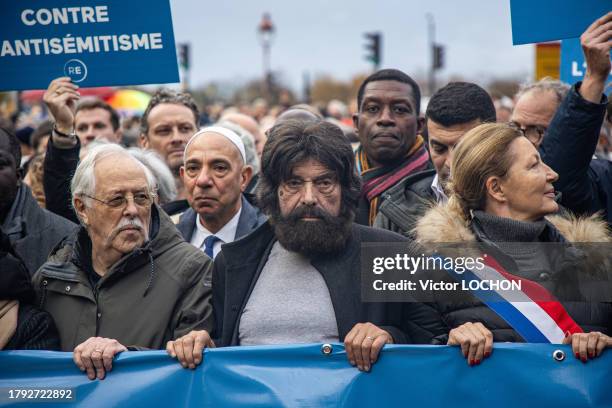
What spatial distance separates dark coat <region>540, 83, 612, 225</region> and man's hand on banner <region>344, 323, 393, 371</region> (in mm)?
1288

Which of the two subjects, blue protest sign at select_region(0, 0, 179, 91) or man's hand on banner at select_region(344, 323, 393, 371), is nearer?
man's hand on banner at select_region(344, 323, 393, 371)

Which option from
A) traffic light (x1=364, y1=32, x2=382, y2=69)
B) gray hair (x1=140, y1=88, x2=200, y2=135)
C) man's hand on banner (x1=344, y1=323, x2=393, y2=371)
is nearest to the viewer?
man's hand on banner (x1=344, y1=323, x2=393, y2=371)

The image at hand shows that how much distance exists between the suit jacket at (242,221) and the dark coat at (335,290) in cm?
127

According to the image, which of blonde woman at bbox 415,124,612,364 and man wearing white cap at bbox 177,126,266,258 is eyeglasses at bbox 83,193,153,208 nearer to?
man wearing white cap at bbox 177,126,266,258

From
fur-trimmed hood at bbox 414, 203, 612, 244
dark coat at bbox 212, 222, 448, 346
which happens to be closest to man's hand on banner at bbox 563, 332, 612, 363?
fur-trimmed hood at bbox 414, 203, 612, 244

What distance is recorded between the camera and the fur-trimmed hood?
406cm

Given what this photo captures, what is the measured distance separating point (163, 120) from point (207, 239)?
2040mm

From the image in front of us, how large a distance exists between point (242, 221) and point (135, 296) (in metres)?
1.47

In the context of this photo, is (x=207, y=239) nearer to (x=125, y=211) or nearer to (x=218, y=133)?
(x=218, y=133)

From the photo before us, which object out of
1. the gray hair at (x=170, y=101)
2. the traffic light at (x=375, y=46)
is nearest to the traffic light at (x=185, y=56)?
the traffic light at (x=375, y=46)

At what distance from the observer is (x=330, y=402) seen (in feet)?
13.1

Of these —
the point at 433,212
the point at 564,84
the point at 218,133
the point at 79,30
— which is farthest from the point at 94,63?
the point at 564,84

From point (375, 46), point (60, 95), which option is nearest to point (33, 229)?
point (60, 95)

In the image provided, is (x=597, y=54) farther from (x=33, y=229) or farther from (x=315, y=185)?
(x=33, y=229)
